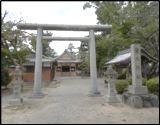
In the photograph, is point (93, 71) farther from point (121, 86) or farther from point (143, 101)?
point (143, 101)

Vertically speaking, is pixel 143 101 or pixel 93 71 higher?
pixel 93 71

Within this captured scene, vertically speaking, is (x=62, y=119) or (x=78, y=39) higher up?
(x=78, y=39)

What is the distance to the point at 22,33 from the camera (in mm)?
23078

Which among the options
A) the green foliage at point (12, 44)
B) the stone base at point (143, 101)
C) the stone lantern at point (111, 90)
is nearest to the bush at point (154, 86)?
the stone base at point (143, 101)

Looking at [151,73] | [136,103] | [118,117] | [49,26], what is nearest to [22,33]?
[49,26]

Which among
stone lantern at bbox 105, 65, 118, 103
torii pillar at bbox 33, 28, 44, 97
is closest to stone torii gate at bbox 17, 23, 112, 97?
torii pillar at bbox 33, 28, 44, 97

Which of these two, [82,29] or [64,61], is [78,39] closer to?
[82,29]

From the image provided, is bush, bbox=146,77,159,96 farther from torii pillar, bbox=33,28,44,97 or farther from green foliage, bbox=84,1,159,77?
torii pillar, bbox=33,28,44,97

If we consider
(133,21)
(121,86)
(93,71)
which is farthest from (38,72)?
(133,21)

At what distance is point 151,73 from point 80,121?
13855 millimetres

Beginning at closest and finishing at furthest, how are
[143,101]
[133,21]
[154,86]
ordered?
[143,101], [154,86], [133,21]

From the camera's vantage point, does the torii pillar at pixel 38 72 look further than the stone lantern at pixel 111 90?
Yes

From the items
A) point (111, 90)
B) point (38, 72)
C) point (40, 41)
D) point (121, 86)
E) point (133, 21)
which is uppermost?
→ point (133, 21)

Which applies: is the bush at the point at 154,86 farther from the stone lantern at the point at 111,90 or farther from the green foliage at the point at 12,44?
the green foliage at the point at 12,44
